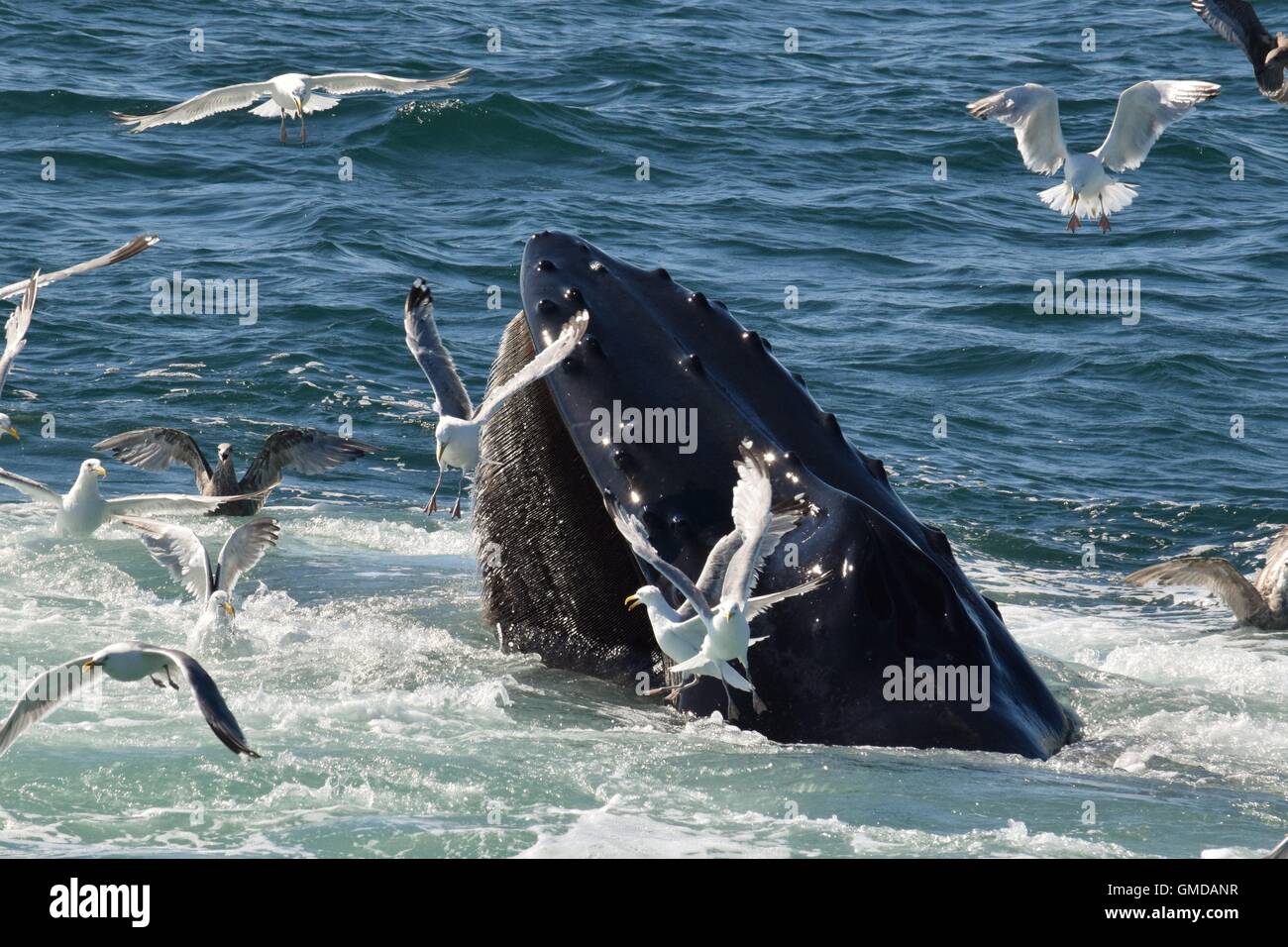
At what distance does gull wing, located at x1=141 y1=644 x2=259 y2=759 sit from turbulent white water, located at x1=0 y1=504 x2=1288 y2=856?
0.48m

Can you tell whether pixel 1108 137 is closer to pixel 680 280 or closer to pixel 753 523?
pixel 680 280

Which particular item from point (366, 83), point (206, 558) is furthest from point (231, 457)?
point (206, 558)

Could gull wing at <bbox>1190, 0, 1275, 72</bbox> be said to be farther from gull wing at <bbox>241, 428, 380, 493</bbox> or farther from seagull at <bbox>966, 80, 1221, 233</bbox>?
gull wing at <bbox>241, 428, 380, 493</bbox>

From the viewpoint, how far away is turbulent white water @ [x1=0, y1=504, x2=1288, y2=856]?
7.00 metres

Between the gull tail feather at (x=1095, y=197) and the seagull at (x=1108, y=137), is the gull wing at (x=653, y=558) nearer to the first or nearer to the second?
the seagull at (x=1108, y=137)

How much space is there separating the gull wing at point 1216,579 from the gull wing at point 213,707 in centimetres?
749

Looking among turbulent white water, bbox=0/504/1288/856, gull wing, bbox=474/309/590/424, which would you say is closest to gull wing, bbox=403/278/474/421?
turbulent white water, bbox=0/504/1288/856

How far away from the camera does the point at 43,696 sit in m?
7.39

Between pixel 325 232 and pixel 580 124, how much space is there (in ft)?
18.2

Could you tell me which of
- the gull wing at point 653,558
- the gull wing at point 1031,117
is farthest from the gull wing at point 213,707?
the gull wing at point 1031,117

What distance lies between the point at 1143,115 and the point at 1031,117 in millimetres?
1131

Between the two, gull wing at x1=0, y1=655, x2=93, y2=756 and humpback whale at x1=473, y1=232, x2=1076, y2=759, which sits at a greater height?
humpback whale at x1=473, y1=232, x2=1076, y2=759
